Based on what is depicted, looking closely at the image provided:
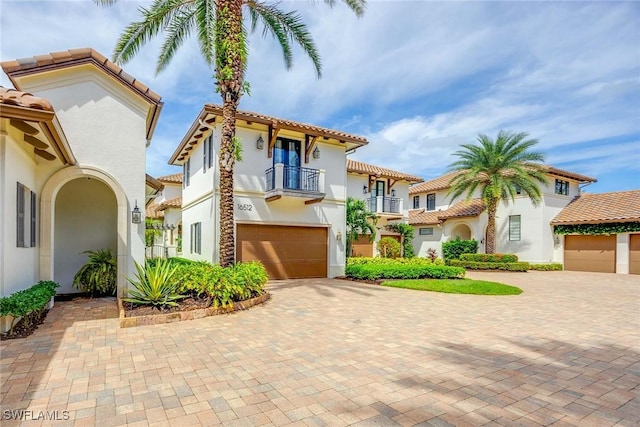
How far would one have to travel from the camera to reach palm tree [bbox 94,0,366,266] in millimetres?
10109

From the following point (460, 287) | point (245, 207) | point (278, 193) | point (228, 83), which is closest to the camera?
point (228, 83)

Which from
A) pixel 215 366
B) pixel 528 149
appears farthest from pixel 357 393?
pixel 528 149

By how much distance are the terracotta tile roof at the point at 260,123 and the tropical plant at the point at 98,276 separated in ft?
21.9

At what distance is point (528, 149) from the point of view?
2411cm

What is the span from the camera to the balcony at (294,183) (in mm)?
14469

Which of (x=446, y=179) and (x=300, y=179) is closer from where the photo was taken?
(x=300, y=179)

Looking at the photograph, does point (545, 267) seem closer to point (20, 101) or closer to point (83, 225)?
point (83, 225)

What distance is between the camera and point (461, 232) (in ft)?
104

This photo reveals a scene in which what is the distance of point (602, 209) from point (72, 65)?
103 feet

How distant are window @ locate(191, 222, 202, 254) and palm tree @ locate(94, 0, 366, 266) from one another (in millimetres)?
6993

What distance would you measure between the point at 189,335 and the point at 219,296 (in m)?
1.92

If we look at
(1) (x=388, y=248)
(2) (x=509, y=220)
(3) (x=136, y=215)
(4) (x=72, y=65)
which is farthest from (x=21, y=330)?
(2) (x=509, y=220)

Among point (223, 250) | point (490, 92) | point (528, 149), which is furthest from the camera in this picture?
point (528, 149)

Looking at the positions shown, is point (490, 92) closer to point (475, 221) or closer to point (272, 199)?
point (272, 199)
